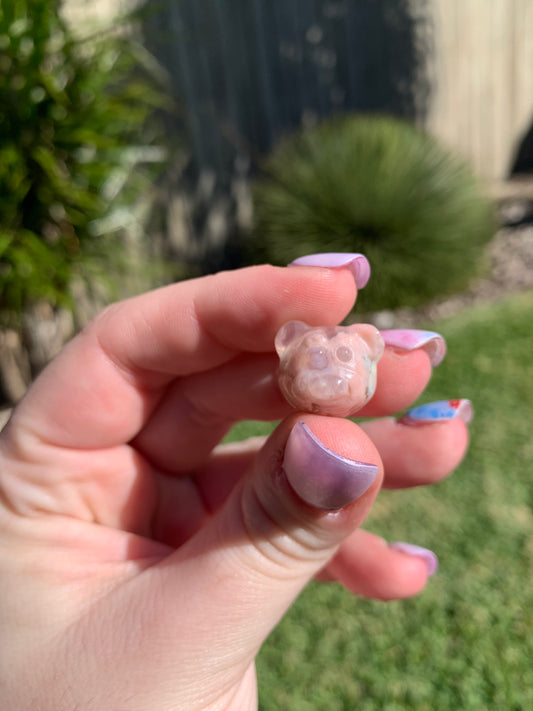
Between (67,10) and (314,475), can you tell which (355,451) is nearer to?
(314,475)

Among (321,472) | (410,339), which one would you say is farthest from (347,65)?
(321,472)

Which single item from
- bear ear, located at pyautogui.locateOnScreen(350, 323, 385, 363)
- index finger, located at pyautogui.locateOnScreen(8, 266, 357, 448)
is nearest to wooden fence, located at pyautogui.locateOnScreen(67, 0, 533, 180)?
index finger, located at pyautogui.locateOnScreen(8, 266, 357, 448)

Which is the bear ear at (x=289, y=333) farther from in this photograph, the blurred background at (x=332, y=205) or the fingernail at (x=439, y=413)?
the blurred background at (x=332, y=205)

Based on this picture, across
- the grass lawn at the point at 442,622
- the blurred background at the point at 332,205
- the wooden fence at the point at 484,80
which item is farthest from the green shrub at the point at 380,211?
the wooden fence at the point at 484,80

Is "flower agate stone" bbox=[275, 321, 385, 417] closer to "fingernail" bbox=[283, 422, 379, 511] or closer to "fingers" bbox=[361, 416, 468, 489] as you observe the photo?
"fingernail" bbox=[283, 422, 379, 511]

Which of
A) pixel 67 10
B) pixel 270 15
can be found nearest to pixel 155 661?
pixel 67 10

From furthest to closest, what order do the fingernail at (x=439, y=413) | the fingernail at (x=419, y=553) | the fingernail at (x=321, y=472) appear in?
the fingernail at (x=419, y=553)
the fingernail at (x=439, y=413)
the fingernail at (x=321, y=472)

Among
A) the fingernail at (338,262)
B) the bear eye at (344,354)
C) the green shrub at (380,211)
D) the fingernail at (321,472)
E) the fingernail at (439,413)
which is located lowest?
the green shrub at (380,211)
